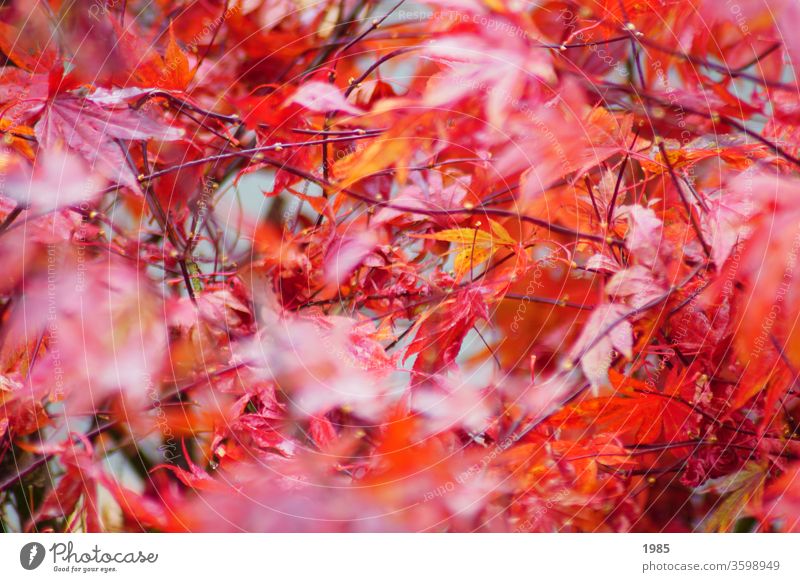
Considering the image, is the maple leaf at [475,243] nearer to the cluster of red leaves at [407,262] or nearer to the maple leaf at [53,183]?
the cluster of red leaves at [407,262]

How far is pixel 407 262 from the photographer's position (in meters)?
0.34

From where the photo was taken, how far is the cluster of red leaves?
334 mm

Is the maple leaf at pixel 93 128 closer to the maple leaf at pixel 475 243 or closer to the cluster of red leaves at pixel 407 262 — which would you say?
the cluster of red leaves at pixel 407 262

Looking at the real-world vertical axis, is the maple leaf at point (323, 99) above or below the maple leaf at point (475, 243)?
above

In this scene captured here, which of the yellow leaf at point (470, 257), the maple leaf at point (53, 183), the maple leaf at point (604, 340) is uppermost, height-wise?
the maple leaf at point (53, 183)

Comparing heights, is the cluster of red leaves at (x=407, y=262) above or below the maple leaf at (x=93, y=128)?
below

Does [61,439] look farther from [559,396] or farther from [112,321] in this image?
[559,396]

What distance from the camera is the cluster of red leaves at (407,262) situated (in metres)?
0.33

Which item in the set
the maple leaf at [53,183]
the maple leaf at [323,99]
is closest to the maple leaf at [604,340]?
the maple leaf at [323,99]

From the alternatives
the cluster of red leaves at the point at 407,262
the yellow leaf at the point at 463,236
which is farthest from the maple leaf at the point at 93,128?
the yellow leaf at the point at 463,236

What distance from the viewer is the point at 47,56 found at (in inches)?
13.4

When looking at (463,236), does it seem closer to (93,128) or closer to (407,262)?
(407,262)

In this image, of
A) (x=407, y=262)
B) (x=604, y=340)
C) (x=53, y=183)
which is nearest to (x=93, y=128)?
(x=53, y=183)
